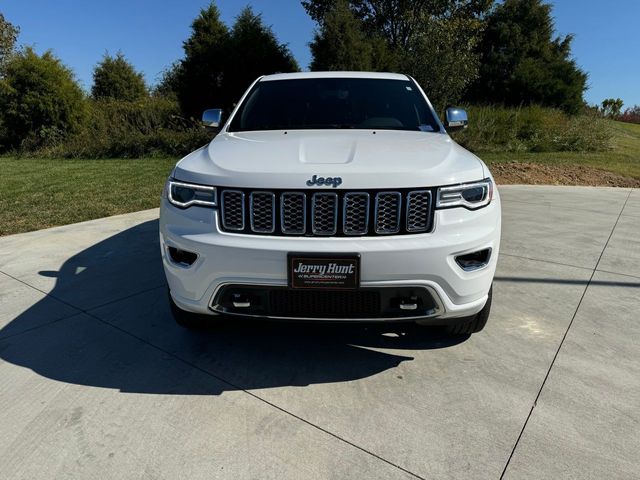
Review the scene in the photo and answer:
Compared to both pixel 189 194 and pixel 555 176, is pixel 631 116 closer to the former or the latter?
pixel 555 176

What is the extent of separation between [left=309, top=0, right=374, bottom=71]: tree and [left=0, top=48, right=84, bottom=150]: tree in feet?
31.7

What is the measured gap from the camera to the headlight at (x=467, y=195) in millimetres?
2309

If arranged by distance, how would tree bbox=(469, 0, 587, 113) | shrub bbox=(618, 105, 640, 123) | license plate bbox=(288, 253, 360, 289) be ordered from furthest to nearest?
shrub bbox=(618, 105, 640, 123)
tree bbox=(469, 0, 587, 113)
license plate bbox=(288, 253, 360, 289)

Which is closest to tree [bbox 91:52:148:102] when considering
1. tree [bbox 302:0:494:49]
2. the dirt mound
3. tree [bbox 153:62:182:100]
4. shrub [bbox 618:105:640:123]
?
tree [bbox 153:62:182:100]

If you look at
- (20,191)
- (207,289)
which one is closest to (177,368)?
(207,289)

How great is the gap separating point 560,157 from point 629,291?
10.8 meters

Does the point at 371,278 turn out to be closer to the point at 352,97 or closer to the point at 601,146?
the point at 352,97

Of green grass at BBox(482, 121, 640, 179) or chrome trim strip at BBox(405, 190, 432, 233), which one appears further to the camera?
green grass at BBox(482, 121, 640, 179)

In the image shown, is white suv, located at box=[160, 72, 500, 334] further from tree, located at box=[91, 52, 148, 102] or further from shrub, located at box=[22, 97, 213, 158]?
tree, located at box=[91, 52, 148, 102]

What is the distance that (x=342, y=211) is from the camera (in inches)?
89.7

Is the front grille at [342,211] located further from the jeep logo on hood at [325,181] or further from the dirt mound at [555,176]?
the dirt mound at [555,176]

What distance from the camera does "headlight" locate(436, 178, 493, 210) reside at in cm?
231

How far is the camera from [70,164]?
541 inches

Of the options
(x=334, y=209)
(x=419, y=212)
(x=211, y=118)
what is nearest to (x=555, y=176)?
(x=211, y=118)
